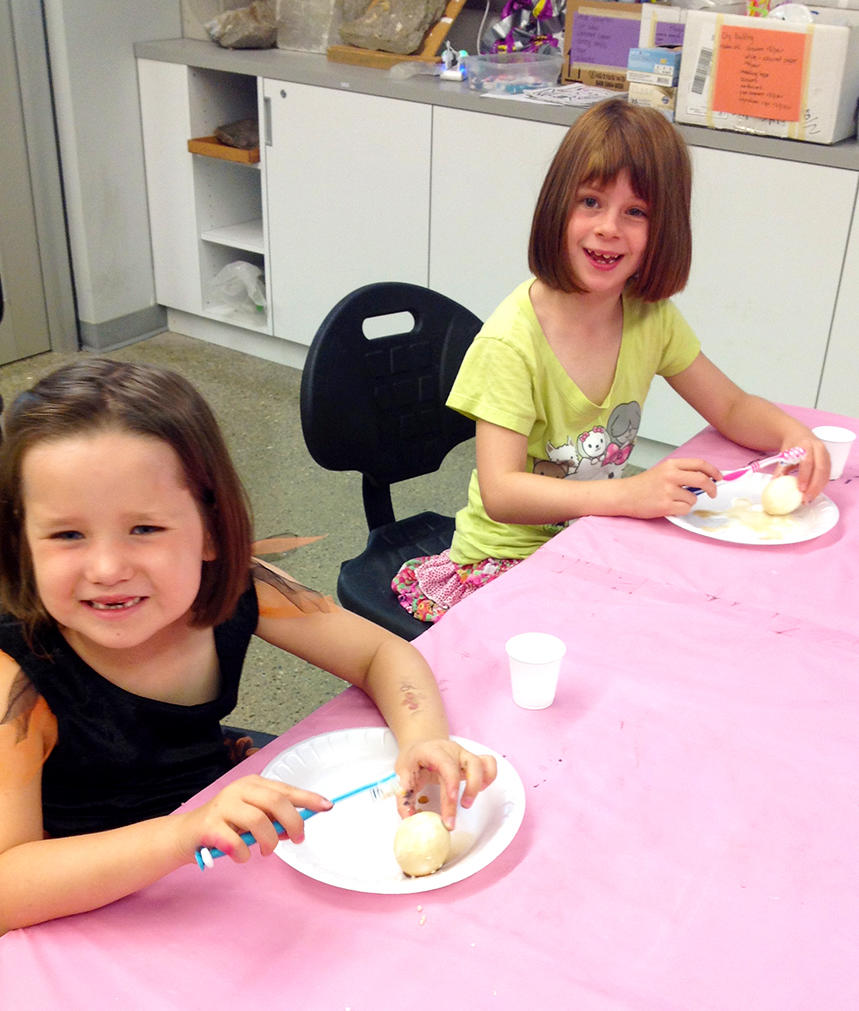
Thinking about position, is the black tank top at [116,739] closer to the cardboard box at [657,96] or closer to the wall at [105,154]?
the cardboard box at [657,96]

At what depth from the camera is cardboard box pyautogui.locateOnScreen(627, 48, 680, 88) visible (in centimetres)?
252

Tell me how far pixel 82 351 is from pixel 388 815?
122 inches

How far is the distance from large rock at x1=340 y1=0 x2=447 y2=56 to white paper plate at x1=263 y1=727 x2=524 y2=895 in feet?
8.68

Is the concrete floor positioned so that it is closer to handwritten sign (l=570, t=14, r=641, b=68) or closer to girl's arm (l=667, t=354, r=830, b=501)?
girl's arm (l=667, t=354, r=830, b=501)

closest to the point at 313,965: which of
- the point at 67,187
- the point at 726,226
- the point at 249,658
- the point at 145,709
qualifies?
→ the point at 145,709

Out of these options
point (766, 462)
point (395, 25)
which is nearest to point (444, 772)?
point (766, 462)

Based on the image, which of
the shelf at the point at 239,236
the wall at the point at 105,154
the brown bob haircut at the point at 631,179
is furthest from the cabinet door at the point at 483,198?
the brown bob haircut at the point at 631,179

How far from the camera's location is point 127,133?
11.3 ft

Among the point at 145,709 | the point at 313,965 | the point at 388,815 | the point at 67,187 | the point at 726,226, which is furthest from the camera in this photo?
the point at 67,187

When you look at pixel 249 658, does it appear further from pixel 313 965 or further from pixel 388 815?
pixel 313 965

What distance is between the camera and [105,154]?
3.39 metres

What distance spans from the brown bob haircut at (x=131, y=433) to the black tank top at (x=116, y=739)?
0.14 ft

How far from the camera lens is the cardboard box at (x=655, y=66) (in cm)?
252

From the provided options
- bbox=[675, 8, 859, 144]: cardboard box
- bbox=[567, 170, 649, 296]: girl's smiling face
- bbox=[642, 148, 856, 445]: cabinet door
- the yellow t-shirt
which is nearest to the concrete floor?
the yellow t-shirt
